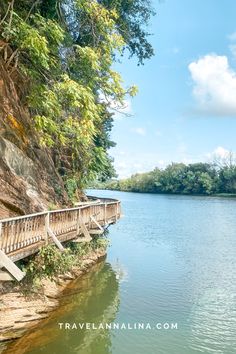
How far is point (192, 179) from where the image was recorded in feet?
414

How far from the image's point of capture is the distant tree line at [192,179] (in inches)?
4724

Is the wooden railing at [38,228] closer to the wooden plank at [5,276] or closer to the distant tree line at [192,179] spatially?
the wooden plank at [5,276]

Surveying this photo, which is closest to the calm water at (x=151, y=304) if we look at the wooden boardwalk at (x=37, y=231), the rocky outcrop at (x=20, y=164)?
the wooden boardwalk at (x=37, y=231)

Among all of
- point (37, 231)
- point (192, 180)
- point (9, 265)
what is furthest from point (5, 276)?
point (192, 180)

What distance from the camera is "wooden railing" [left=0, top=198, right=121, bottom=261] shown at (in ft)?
28.5

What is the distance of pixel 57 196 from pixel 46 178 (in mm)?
992

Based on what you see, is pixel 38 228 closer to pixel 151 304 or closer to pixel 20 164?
pixel 20 164

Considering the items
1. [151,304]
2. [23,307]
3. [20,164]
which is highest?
[20,164]

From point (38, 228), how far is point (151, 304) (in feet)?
19.7

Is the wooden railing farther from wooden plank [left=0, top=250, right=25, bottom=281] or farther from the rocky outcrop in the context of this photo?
the rocky outcrop

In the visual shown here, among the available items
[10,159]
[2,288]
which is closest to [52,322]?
[2,288]

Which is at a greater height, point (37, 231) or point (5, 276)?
point (37, 231)

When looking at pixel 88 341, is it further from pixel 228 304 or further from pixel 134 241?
pixel 134 241

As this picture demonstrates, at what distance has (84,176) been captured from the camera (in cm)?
2162
